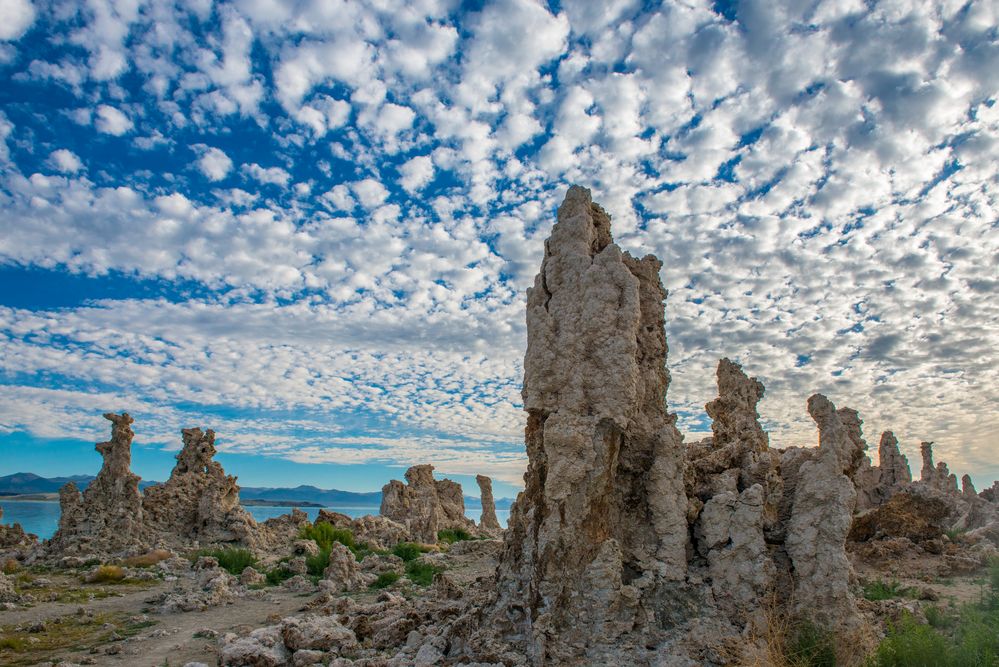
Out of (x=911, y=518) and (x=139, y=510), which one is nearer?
(x=911, y=518)

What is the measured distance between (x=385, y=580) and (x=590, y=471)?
887cm

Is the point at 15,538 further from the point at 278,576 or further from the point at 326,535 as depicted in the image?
the point at 278,576

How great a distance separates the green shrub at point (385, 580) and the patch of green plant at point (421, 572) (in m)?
0.47

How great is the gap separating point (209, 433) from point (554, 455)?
18619 mm

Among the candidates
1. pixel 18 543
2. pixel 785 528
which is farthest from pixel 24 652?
pixel 18 543

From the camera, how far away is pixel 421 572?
15398 mm

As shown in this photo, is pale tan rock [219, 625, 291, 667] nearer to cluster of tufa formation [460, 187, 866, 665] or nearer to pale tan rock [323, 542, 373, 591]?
cluster of tufa formation [460, 187, 866, 665]

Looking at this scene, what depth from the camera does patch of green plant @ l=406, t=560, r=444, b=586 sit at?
14.2 metres

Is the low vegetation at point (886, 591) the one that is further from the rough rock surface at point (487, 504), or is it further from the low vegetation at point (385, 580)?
the rough rock surface at point (487, 504)

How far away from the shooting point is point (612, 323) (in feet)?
24.0

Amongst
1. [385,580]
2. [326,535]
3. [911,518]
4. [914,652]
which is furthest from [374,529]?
[914,652]

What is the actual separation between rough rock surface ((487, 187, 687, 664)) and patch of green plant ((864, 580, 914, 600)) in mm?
4493

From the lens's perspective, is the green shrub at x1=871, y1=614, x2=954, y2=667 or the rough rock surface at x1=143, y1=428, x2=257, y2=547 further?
the rough rock surface at x1=143, y1=428, x2=257, y2=547

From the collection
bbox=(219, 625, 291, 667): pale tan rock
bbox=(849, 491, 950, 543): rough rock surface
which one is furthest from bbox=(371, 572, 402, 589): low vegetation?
bbox=(849, 491, 950, 543): rough rock surface
